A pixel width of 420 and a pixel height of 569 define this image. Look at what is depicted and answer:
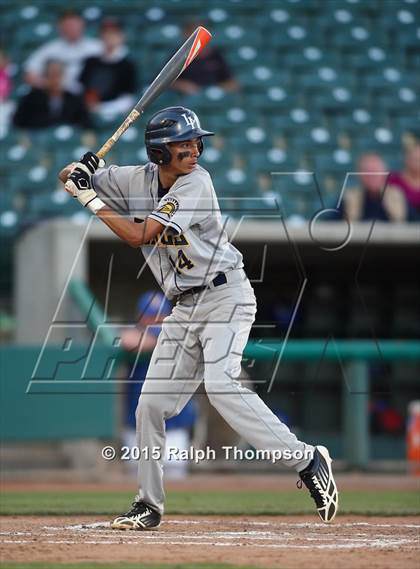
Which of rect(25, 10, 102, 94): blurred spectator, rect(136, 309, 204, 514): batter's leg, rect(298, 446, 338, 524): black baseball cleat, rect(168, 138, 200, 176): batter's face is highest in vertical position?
rect(25, 10, 102, 94): blurred spectator

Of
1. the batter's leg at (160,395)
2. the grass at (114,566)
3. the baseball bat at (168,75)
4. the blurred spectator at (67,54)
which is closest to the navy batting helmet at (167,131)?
the baseball bat at (168,75)

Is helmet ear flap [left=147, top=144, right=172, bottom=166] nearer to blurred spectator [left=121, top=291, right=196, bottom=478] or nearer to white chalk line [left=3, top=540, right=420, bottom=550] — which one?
white chalk line [left=3, top=540, right=420, bottom=550]

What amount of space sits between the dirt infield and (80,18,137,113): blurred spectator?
6103 millimetres

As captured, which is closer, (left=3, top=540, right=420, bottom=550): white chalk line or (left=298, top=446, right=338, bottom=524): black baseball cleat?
(left=3, top=540, right=420, bottom=550): white chalk line

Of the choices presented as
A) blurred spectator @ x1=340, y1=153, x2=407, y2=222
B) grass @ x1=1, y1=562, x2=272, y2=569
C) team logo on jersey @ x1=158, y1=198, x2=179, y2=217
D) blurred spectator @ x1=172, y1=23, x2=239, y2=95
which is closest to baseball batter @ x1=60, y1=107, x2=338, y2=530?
team logo on jersey @ x1=158, y1=198, x2=179, y2=217

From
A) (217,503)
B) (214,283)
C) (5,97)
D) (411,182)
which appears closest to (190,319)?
(214,283)

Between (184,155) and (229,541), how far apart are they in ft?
5.39

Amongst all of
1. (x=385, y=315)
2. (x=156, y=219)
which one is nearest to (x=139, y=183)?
(x=156, y=219)

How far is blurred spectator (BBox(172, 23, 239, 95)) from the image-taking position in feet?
37.3

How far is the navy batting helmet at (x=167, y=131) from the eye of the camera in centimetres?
485

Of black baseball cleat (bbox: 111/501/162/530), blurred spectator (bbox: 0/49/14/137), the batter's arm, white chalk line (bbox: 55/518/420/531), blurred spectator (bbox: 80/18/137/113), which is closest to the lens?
the batter's arm

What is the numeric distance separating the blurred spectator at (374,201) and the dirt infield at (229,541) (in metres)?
4.86

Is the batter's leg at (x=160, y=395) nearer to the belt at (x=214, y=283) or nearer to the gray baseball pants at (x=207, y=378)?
the gray baseball pants at (x=207, y=378)

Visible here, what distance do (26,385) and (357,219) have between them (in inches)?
135
